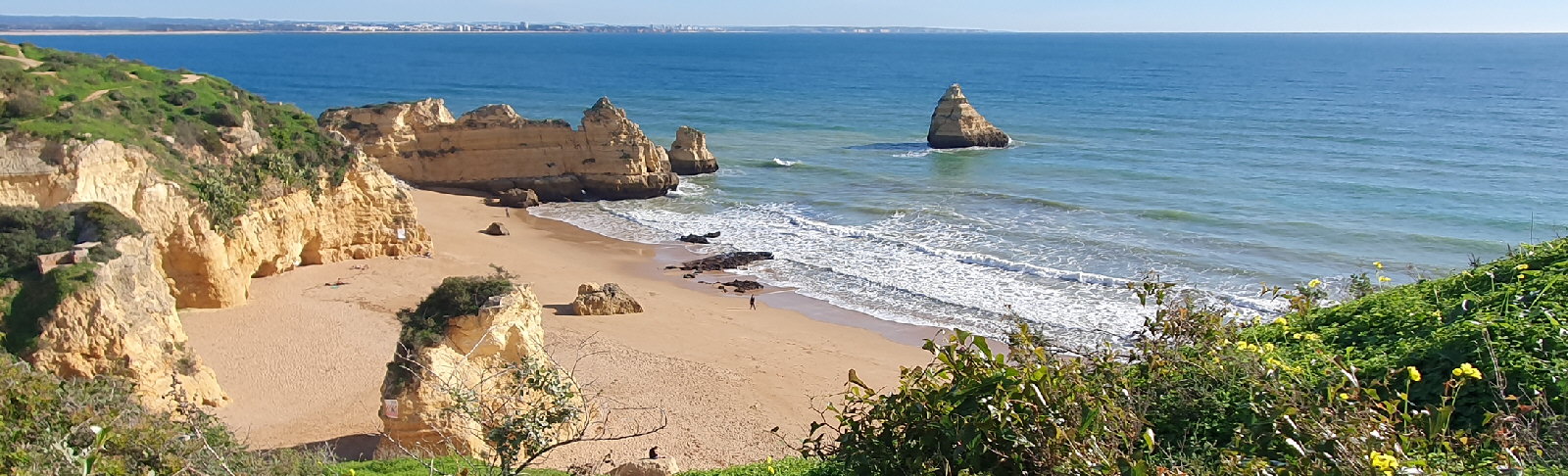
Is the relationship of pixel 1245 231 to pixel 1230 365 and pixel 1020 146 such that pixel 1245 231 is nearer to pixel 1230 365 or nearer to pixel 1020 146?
pixel 1020 146

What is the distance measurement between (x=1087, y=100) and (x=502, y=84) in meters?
51.9

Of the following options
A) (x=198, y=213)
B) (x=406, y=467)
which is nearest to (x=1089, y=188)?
(x=198, y=213)

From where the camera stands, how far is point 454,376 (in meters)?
14.8

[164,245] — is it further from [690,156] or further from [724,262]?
[690,156]

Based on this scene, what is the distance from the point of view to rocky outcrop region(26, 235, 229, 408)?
14.7 m

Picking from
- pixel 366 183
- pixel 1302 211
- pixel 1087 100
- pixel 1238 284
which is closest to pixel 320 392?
pixel 366 183

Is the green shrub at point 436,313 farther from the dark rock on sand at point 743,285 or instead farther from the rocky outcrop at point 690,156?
the rocky outcrop at point 690,156

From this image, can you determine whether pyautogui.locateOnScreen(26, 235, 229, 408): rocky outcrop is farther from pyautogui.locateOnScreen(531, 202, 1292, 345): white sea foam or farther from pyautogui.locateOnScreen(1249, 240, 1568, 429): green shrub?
pyautogui.locateOnScreen(531, 202, 1292, 345): white sea foam

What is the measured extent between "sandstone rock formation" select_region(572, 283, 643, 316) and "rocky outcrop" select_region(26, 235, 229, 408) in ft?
29.9

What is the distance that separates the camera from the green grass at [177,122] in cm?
2180

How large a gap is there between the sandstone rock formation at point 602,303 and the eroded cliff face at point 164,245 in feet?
22.2

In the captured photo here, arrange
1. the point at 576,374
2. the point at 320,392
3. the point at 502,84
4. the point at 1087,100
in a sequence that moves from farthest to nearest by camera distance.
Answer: the point at 502,84, the point at 1087,100, the point at 576,374, the point at 320,392

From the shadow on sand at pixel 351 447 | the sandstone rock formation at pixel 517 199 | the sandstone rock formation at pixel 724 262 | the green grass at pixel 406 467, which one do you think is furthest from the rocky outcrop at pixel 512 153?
the green grass at pixel 406 467

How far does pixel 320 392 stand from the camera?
1791cm
